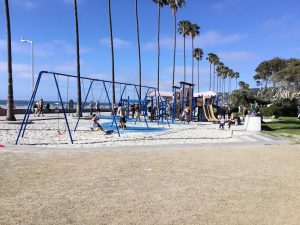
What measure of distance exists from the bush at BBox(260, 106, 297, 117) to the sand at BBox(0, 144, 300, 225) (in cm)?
2960

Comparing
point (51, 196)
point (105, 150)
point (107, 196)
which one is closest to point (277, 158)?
point (105, 150)

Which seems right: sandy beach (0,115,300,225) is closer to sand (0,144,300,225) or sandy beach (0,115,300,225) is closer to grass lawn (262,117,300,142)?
sand (0,144,300,225)

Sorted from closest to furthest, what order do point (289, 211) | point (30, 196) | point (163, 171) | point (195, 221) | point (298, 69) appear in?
point (195, 221), point (289, 211), point (30, 196), point (163, 171), point (298, 69)

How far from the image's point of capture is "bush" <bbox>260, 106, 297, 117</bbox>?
132ft

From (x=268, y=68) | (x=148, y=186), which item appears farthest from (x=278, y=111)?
(x=268, y=68)

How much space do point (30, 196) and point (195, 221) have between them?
2.84 metres

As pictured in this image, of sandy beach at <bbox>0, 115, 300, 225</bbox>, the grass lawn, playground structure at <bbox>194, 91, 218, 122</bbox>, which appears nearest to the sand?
sandy beach at <bbox>0, 115, 300, 225</bbox>

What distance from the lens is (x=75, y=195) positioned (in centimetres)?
660

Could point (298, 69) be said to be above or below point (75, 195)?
above

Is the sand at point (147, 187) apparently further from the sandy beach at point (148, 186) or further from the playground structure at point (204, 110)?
the playground structure at point (204, 110)

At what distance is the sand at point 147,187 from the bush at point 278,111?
29604 millimetres

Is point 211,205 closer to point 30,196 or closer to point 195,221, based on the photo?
point 195,221

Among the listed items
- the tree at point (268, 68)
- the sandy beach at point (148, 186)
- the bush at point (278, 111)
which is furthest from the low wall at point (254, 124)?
the tree at point (268, 68)

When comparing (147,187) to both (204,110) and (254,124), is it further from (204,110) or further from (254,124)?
(204,110)
